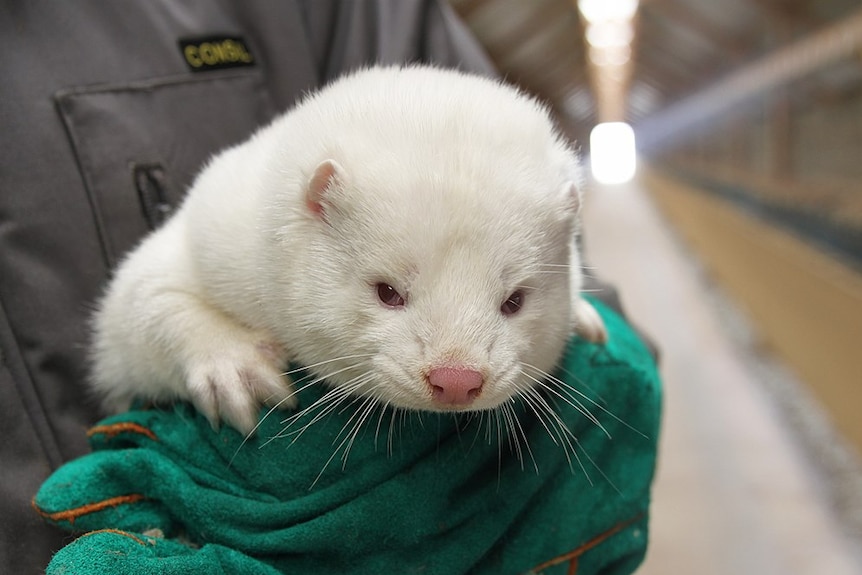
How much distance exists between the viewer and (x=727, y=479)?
3062 mm

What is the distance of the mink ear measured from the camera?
94cm

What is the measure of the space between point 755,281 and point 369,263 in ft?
14.7

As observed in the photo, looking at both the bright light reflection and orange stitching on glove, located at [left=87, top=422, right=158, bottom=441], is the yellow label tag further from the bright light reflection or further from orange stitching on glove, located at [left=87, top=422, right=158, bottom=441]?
the bright light reflection

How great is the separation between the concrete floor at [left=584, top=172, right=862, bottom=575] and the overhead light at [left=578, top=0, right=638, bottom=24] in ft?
13.2

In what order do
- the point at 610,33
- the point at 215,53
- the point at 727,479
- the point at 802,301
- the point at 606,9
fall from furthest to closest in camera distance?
the point at 610,33 < the point at 606,9 < the point at 802,301 < the point at 727,479 < the point at 215,53

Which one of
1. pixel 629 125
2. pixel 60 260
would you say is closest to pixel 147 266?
pixel 60 260

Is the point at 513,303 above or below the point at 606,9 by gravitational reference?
below

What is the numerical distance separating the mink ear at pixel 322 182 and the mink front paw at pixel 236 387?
23 cm

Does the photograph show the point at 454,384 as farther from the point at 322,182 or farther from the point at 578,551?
the point at 578,551

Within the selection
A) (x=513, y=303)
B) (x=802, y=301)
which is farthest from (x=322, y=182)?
(x=802, y=301)

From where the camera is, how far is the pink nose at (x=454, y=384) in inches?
33.5

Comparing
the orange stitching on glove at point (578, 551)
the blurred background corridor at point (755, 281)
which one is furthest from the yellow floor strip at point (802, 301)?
the orange stitching on glove at point (578, 551)

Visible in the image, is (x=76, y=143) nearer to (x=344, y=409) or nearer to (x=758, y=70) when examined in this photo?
(x=344, y=409)

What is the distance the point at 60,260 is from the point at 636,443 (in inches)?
37.4
